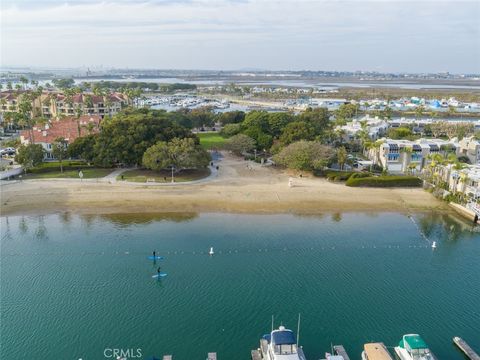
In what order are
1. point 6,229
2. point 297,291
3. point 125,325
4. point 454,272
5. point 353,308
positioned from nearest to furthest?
1. point 125,325
2. point 353,308
3. point 297,291
4. point 454,272
5. point 6,229

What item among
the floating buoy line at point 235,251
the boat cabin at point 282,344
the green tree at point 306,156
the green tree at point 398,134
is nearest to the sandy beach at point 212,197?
the green tree at point 306,156

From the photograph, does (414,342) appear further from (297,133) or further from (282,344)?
(297,133)

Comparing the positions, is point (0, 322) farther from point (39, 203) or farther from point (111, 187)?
point (111, 187)

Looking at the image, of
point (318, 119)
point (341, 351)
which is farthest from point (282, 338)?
point (318, 119)

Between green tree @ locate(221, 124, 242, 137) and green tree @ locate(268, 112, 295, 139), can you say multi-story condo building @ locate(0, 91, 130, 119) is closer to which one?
green tree @ locate(221, 124, 242, 137)

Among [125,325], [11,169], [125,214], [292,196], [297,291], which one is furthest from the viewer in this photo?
[11,169]

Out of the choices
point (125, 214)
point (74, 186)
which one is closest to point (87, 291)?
point (125, 214)
